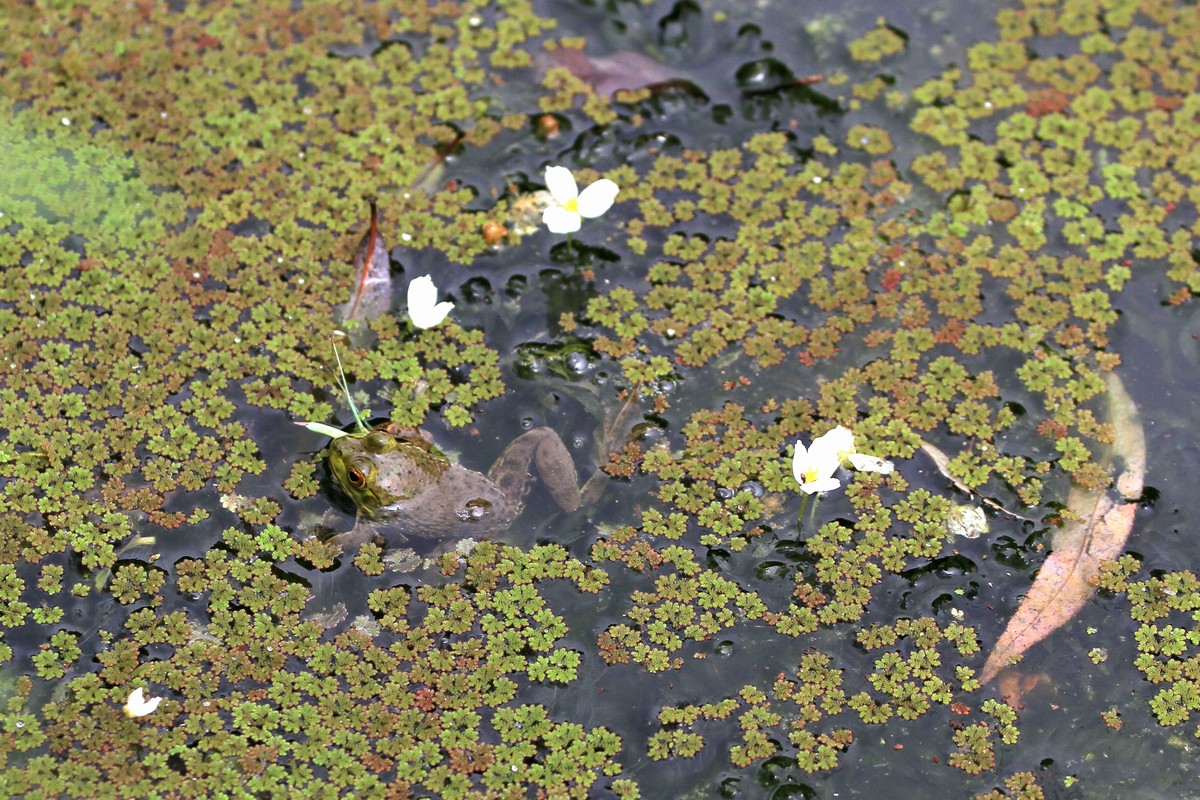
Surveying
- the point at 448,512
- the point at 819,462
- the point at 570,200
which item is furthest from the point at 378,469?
the point at 819,462

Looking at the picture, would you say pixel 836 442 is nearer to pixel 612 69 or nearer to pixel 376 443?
pixel 376 443

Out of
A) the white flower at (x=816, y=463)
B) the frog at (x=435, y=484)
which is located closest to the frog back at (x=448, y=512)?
the frog at (x=435, y=484)

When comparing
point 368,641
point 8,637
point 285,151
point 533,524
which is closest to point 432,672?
point 368,641

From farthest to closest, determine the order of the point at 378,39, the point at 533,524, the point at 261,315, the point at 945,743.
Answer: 1. the point at 378,39
2. the point at 261,315
3. the point at 533,524
4. the point at 945,743

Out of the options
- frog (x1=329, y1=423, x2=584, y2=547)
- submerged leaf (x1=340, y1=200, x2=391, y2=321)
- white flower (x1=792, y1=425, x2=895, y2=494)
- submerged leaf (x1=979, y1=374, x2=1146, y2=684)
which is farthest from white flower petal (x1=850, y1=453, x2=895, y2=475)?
submerged leaf (x1=340, y1=200, x2=391, y2=321)

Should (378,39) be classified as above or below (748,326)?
above

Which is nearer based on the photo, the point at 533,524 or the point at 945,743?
the point at 945,743

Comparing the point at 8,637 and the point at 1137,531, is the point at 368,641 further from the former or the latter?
the point at 1137,531
